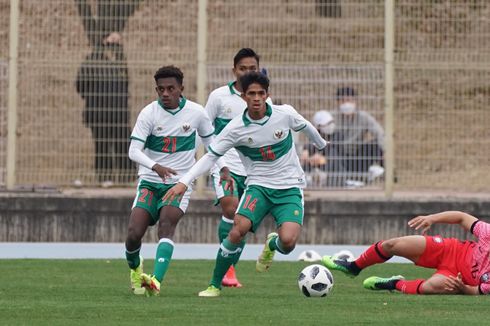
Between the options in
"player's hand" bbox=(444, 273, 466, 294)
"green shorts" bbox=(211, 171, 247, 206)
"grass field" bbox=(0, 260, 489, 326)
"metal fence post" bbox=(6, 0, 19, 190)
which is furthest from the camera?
"metal fence post" bbox=(6, 0, 19, 190)

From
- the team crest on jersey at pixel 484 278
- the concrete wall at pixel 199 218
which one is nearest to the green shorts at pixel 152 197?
the team crest on jersey at pixel 484 278

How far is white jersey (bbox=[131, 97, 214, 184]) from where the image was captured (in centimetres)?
1302

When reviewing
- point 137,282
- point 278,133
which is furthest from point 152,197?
point 278,133

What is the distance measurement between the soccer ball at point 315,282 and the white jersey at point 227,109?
237 cm

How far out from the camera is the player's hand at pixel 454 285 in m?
12.3

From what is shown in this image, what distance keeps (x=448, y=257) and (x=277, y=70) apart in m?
8.09

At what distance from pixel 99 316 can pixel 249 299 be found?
6.14 ft

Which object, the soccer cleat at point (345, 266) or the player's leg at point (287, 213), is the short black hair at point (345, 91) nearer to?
the soccer cleat at point (345, 266)

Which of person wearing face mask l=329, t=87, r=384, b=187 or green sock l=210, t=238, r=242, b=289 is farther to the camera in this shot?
person wearing face mask l=329, t=87, r=384, b=187

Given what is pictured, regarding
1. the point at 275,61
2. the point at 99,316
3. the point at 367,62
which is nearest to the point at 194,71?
the point at 275,61

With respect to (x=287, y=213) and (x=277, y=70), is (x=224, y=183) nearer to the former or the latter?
(x=287, y=213)

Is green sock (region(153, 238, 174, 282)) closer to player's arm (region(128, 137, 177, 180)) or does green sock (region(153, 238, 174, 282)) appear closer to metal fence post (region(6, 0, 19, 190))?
player's arm (region(128, 137, 177, 180))

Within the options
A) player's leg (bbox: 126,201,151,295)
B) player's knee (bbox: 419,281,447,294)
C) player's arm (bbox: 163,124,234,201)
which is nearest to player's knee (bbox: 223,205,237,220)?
player's leg (bbox: 126,201,151,295)

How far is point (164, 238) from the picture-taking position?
1267cm
